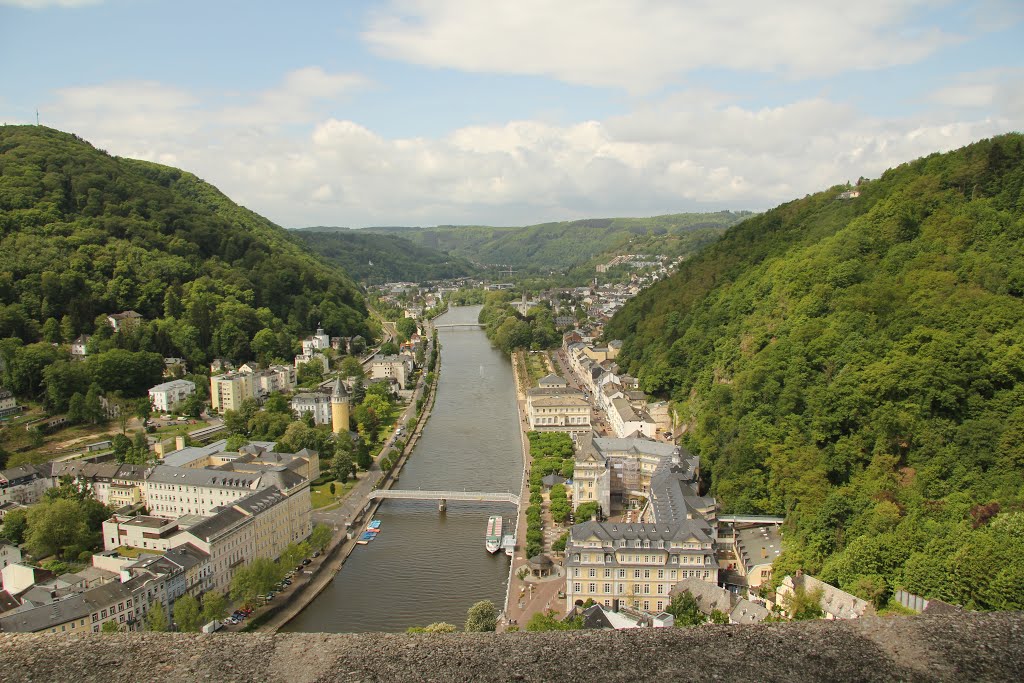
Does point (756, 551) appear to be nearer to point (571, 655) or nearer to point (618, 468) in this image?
point (618, 468)

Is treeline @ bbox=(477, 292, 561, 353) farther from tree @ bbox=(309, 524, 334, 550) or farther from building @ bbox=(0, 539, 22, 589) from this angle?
building @ bbox=(0, 539, 22, 589)

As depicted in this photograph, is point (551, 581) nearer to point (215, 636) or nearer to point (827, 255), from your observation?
point (215, 636)

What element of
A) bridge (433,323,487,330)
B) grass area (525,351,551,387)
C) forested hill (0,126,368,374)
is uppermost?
forested hill (0,126,368,374)

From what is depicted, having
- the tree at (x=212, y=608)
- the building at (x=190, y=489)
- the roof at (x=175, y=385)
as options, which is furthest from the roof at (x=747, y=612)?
the roof at (x=175, y=385)

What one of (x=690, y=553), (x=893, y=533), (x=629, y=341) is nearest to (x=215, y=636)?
(x=690, y=553)

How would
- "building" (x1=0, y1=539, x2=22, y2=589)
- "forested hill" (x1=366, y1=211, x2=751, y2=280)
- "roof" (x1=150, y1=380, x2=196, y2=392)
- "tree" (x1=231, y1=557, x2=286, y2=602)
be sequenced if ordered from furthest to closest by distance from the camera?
"forested hill" (x1=366, y1=211, x2=751, y2=280) < "roof" (x1=150, y1=380, x2=196, y2=392) < "building" (x1=0, y1=539, x2=22, y2=589) < "tree" (x1=231, y1=557, x2=286, y2=602)

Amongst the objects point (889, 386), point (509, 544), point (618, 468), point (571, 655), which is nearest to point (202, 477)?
point (509, 544)

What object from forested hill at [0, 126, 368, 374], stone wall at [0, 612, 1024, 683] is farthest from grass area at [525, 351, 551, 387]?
stone wall at [0, 612, 1024, 683]
